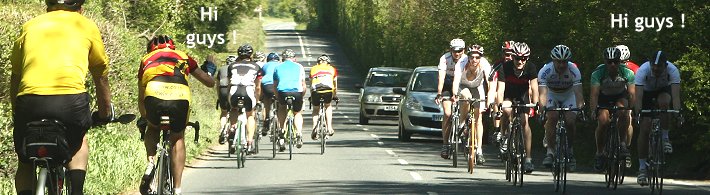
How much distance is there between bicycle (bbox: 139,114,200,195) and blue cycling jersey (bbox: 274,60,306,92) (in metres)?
10.4

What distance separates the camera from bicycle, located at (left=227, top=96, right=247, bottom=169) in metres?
19.9

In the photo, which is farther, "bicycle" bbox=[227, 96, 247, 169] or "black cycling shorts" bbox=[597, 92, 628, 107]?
"bicycle" bbox=[227, 96, 247, 169]

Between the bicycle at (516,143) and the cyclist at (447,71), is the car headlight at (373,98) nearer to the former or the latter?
the cyclist at (447,71)

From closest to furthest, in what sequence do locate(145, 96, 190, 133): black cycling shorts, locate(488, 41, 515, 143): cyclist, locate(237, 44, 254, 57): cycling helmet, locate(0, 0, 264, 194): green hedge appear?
locate(145, 96, 190, 133): black cycling shorts, locate(0, 0, 264, 194): green hedge, locate(488, 41, 515, 143): cyclist, locate(237, 44, 254, 57): cycling helmet

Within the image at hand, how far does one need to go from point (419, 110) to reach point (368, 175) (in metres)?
9.92

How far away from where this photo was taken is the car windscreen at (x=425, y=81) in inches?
1148

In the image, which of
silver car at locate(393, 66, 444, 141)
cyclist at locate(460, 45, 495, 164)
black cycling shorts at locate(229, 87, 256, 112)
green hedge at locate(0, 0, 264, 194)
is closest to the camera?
green hedge at locate(0, 0, 264, 194)

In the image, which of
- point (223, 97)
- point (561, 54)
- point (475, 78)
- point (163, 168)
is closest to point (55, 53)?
point (163, 168)

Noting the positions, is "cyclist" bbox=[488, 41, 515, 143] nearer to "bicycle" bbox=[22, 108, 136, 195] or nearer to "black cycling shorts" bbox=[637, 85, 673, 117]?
"black cycling shorts" bbox=[637, 85, 673, 117]

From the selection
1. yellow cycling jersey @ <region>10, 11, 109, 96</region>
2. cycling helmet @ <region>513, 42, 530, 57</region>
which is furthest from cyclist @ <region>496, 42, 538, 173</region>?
yellow cycling jersey @ <region>10, 11, 109, 96</region>

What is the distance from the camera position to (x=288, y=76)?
22.5 metres

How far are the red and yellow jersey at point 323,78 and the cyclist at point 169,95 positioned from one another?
11.6 meters

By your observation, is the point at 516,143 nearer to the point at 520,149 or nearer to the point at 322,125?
the point at 520,149

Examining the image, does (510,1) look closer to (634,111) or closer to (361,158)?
(361,158)
